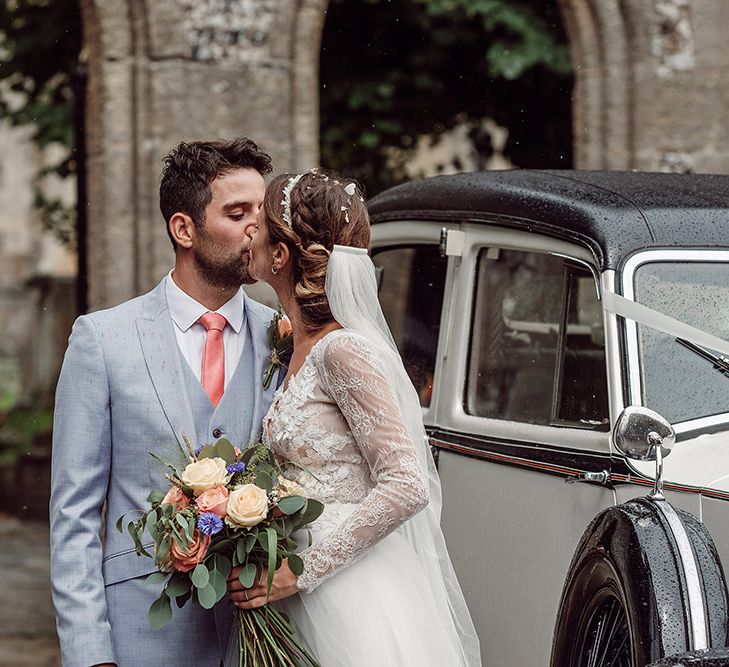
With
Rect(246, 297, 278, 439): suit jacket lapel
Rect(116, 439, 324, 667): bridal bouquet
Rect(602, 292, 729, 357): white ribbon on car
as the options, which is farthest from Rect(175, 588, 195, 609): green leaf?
Rect(602, 292, 729, 357): white ribbon on car

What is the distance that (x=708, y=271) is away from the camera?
12.9 feet

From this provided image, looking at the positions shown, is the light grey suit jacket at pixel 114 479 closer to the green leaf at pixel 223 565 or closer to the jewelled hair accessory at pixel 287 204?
the green leaf at pixel 223 565

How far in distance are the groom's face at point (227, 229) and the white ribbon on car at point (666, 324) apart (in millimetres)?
1109

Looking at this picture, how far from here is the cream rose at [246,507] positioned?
2906mm

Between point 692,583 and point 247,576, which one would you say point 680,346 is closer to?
point 692,583

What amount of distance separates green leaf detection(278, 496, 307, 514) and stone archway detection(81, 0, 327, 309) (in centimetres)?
543

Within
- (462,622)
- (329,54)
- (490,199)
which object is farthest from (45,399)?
(462,622)

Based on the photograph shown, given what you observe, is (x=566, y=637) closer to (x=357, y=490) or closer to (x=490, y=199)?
(x=357, y=490)

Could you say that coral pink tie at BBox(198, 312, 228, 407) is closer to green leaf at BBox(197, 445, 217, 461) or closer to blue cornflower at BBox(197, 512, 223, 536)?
green leaf at BBox(197, 445, 217, 461)

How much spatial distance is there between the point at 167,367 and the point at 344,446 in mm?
464

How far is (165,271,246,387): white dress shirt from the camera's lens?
3322 mm

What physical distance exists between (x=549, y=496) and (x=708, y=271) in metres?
0.79

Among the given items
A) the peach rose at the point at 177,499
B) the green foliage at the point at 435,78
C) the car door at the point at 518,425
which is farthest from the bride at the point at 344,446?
the green foliage at the point at 435,78

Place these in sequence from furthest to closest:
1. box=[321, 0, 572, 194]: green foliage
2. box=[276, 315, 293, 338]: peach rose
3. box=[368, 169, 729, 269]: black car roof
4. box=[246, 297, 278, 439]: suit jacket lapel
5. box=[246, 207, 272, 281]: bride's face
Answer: box=[321, 0, 572, 194]: green foliage
box=[368, 169, 729, 269]: black car roof
box=[276, 315, 293, 338]: peach rose
box=[246, 297, 278, 439]: suit jacket lapel
box=[246, 207, 272, 281]: bride's face
